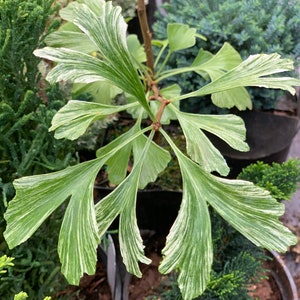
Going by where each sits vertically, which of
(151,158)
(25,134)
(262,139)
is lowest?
(262,139)

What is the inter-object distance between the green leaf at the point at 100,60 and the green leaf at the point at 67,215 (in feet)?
0.54

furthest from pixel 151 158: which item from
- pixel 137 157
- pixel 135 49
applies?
pixel 135 49

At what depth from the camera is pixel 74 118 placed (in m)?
0.75

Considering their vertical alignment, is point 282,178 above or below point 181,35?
below

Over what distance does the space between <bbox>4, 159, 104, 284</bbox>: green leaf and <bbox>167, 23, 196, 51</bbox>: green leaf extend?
53 cm

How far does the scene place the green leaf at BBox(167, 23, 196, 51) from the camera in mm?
1112

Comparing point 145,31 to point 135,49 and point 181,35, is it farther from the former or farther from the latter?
point 135,49

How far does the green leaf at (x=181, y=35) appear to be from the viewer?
1112 mm

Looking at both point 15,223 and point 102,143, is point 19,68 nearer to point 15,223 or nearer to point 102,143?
point 15,223

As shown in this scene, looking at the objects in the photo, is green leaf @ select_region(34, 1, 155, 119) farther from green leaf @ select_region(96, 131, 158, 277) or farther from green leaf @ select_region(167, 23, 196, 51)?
green leaf @ select_region(167, 23, 196, 51)

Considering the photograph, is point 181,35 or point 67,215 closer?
point 67,215

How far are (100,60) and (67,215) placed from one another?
27 cm

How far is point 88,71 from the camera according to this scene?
76 cm

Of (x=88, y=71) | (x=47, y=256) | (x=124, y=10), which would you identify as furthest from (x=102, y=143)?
(x=88, y=71)
